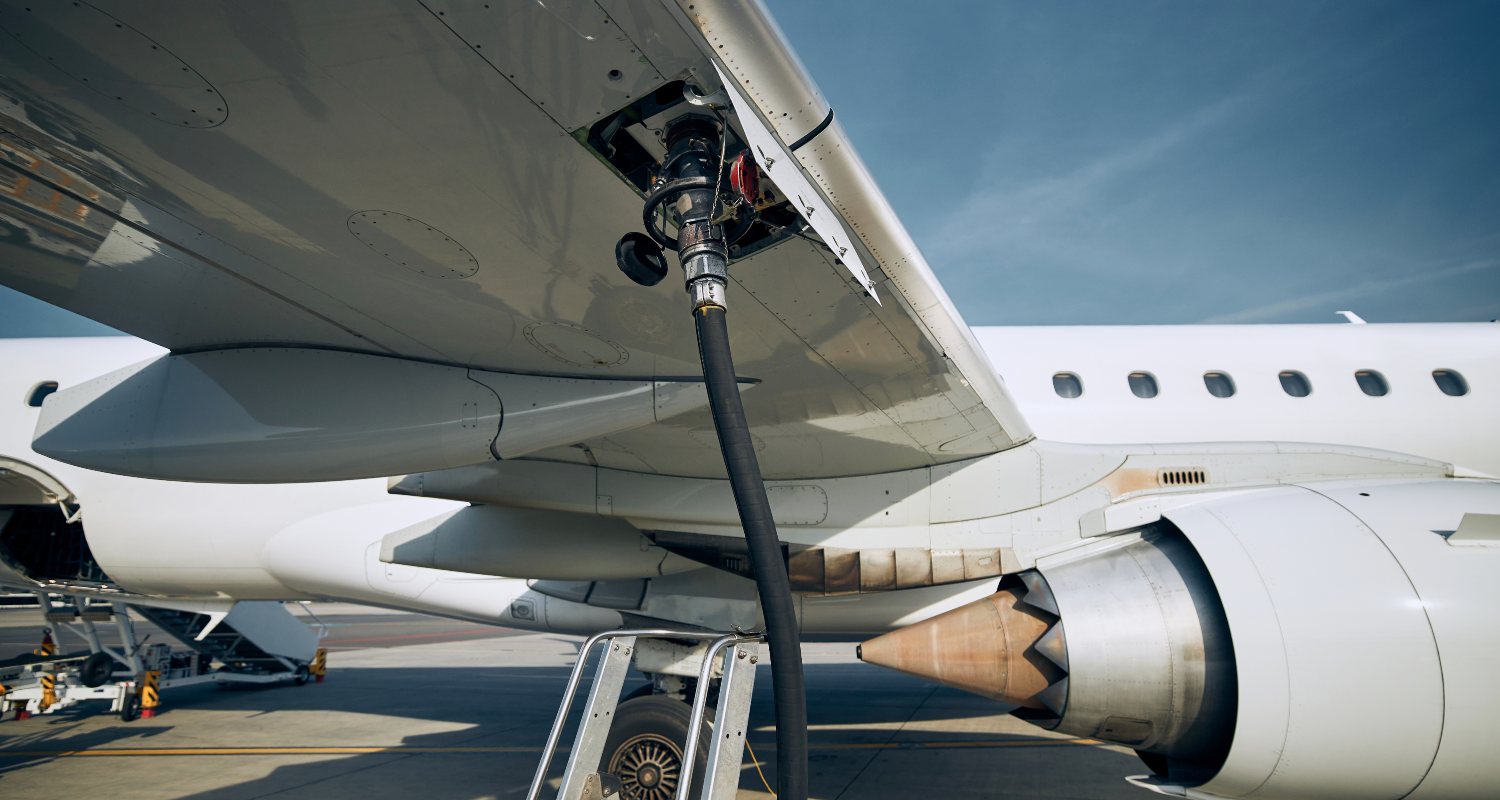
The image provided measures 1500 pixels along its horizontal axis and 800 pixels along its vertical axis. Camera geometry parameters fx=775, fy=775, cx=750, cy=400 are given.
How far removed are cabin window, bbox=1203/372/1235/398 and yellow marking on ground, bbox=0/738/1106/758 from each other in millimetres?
3912

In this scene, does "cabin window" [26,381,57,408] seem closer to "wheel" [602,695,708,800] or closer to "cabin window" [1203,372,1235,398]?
"wheel" [602,695,708,800]

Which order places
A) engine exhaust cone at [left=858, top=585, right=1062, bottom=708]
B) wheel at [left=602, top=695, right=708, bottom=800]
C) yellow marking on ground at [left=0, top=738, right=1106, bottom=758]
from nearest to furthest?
1. engine exhaust cone at [left=858, top=585, right=1062, bottom=708]
2. wheel at [left=602, top=695, right=708, bottom=800]
3. yellow marking on ground at [left=0, top=738, right=1106, bottom=758]

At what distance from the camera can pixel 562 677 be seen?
51.7 ft

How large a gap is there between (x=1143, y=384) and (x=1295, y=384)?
4.80ft

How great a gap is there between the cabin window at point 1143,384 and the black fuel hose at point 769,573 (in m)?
6.98

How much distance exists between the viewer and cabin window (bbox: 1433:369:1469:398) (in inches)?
301

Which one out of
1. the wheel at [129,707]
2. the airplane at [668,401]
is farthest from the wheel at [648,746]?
the wheel at [129,707]

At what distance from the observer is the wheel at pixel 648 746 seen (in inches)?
216

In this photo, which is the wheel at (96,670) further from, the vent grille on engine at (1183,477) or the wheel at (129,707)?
the vent grille on engine at (1183,477)

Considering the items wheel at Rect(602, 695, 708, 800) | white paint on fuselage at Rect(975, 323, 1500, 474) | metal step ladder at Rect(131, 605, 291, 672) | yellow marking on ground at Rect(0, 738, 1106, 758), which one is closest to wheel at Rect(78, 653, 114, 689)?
metal step ladder at Rect(131, 605, 291, 672)

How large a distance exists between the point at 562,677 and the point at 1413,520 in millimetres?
14616

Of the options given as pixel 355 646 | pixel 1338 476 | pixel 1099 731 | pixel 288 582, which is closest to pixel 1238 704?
pixel 1099 731

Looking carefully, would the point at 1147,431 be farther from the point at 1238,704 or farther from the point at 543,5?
the point at 543,5

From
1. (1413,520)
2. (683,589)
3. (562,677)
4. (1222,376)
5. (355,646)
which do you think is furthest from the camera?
(355,646)
